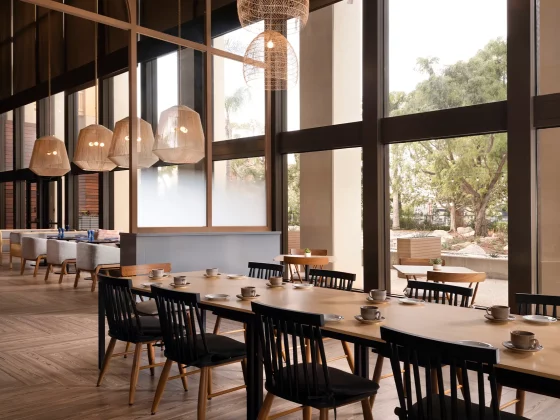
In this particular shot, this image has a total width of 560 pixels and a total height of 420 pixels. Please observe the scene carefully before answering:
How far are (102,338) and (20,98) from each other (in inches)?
397

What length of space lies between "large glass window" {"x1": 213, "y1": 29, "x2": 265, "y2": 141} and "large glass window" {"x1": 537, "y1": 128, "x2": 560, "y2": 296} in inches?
142

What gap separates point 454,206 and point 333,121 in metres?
1.97

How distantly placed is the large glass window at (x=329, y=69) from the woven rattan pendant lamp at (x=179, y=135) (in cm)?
150

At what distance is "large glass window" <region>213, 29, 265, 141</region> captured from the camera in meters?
6.93

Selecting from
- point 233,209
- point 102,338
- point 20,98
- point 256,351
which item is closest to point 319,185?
point 233,209

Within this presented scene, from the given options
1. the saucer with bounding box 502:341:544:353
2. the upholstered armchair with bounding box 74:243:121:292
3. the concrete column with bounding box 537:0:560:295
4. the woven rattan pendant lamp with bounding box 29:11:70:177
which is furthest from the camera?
the upholstered armchair with bounding box 74:243:121:292

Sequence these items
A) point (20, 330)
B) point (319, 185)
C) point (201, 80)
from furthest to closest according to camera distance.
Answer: point (319, 185) < point (201, 80) < point (20, 330)

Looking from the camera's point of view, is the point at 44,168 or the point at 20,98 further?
the point at 20,98

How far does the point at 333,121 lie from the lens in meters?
6.97

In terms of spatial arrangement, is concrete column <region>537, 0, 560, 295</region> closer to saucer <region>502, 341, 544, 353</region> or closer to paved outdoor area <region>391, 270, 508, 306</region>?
paved outdoor area <region>391, 270, 508, 306</region>

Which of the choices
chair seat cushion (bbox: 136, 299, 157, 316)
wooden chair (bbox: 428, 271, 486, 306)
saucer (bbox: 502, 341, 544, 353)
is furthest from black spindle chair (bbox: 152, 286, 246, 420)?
wooden chair (bbox: 428, 271, 486, 306)

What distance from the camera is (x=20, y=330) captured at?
5.70 m

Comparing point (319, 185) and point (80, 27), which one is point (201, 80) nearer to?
point (319, 185)

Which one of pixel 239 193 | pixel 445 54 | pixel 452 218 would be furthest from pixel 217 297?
pixel 445 54
